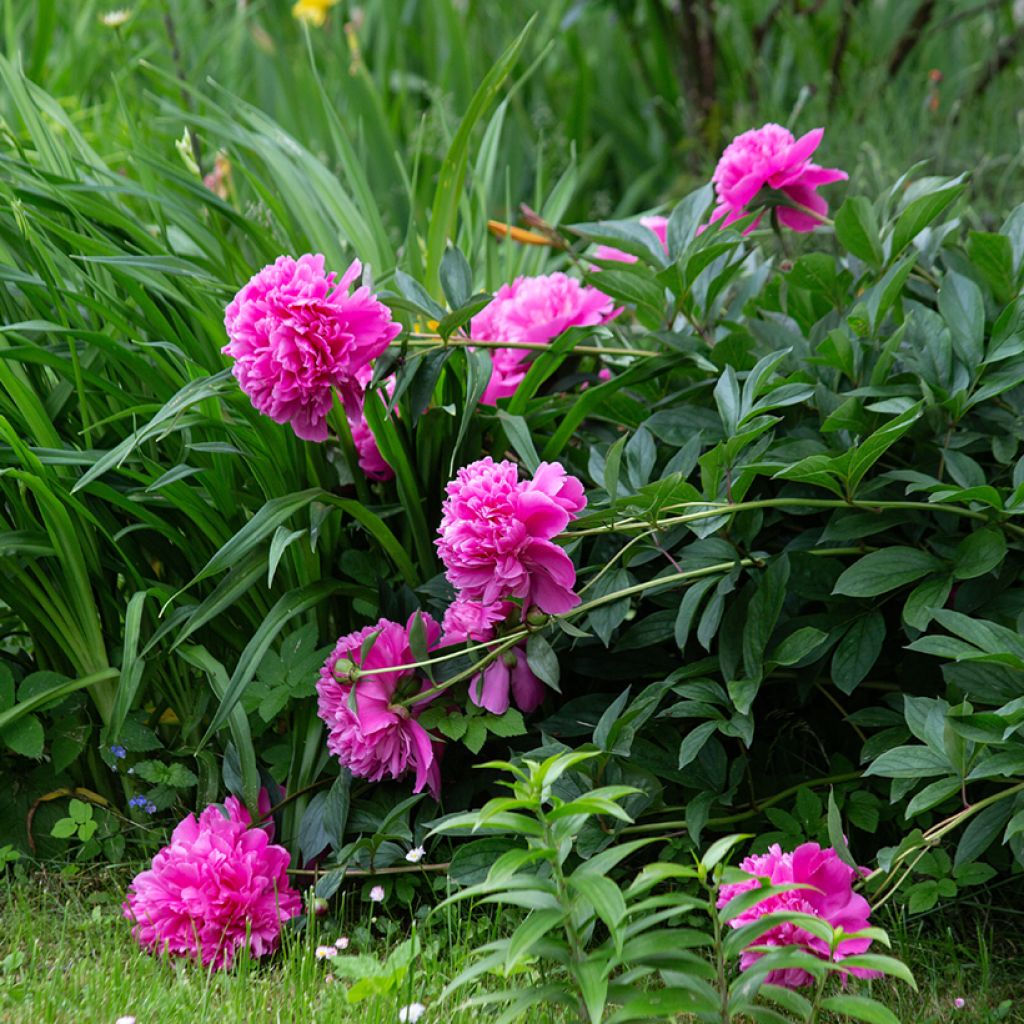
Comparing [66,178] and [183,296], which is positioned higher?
[66,178]

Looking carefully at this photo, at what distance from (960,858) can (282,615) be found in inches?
34.6

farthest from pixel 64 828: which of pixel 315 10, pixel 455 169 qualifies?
pixel 315 10

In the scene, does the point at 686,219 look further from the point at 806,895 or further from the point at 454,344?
the point at 806,895

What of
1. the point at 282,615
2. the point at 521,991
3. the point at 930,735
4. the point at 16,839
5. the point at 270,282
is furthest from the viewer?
the point at 16,839

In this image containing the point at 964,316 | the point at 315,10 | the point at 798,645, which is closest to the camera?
the point at 798,645

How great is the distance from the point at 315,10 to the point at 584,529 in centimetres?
392

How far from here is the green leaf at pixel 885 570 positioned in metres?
1.51

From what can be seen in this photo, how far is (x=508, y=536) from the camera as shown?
1.40 metres

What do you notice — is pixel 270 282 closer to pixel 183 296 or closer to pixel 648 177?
pixel 183 296

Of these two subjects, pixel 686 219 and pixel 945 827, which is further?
pixel 686 219

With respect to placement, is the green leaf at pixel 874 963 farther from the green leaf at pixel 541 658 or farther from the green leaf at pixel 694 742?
the green leaf at pixel 541 658

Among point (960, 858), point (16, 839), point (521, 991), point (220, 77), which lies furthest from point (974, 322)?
point (220, 77)

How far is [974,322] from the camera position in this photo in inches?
63.9

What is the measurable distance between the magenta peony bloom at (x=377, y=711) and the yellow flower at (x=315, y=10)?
140 inches
